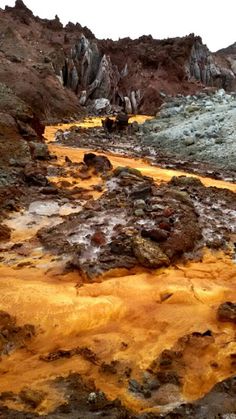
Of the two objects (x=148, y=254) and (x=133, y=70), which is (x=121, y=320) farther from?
(x=133, y=70)

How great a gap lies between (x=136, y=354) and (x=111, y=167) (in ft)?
23.2

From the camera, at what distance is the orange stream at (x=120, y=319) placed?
4.24m

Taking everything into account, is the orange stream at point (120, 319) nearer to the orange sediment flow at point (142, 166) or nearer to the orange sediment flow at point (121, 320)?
the orange sediment flow at point (121, 320)

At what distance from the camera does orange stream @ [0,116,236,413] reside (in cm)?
424

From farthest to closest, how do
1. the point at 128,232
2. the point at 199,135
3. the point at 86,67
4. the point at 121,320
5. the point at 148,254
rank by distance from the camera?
the point at 86,67 < the point at 199,135 < the point at 128,232 < the point at 148,254 < the point at 121,320

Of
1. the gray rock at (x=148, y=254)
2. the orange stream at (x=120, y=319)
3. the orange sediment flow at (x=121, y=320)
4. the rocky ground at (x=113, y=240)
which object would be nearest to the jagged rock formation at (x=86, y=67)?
the rocky ground at (x=113, y=240)

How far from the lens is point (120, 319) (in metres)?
5.33

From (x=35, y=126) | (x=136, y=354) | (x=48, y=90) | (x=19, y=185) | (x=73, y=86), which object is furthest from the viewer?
(x=73, y=86)

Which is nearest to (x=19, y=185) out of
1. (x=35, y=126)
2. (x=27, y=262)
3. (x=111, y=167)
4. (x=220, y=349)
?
(x=111, y=167)

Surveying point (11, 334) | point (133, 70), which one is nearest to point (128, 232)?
point (11, 334)

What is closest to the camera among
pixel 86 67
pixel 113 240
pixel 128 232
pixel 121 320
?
pixel 121 320

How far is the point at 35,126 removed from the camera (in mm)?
13453

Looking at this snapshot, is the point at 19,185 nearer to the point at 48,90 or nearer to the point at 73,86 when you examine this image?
the point at 48,90

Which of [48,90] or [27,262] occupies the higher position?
[48,90]
